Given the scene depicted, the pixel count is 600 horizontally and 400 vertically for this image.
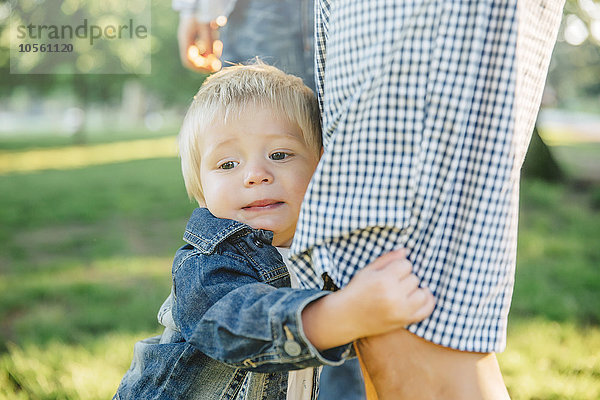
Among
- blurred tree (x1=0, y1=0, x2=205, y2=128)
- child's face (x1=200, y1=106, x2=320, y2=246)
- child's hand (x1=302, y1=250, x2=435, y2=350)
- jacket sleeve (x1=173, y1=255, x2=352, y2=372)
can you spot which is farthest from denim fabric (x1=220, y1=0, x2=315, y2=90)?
blurred tree (x1=0, y1=0, x2=205, y2=128)

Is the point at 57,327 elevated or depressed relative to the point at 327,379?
depressed

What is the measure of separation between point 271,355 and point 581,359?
2.10m

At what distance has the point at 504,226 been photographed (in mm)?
984

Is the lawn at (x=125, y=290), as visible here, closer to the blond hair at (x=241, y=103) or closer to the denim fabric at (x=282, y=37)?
the blond hair at (x=241, y=103)

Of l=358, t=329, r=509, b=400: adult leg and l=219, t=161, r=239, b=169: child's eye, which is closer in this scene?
l=358, t=329, r=509, b=400: adult leg

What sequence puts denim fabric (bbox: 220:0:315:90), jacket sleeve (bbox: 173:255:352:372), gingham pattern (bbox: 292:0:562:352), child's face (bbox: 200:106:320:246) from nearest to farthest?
gingham pattern (bbox: 292:0:562:352), jacket sleeve (bbox: 173:255:352:372), child's face (bbox: 200:106:320:246), denim fabric (bbox: 220:0:315:90)

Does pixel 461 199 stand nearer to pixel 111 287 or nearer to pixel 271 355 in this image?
pixel 271 355

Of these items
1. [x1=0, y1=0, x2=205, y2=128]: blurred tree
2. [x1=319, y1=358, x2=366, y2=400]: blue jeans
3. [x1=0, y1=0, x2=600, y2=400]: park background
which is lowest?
[x1=0, y1=0, x2=600, y2=400]: park background

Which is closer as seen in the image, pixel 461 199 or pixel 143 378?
pixel 461 199

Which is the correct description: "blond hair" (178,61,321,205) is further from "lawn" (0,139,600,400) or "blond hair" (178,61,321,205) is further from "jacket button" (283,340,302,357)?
"lawn" (0,139,600,400)

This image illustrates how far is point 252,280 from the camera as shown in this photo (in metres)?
1.30

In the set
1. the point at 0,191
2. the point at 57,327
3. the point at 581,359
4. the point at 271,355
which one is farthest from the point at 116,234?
the point at 271,355

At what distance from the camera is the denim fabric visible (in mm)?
2031

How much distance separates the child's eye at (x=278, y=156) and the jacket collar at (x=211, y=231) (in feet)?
0.65
